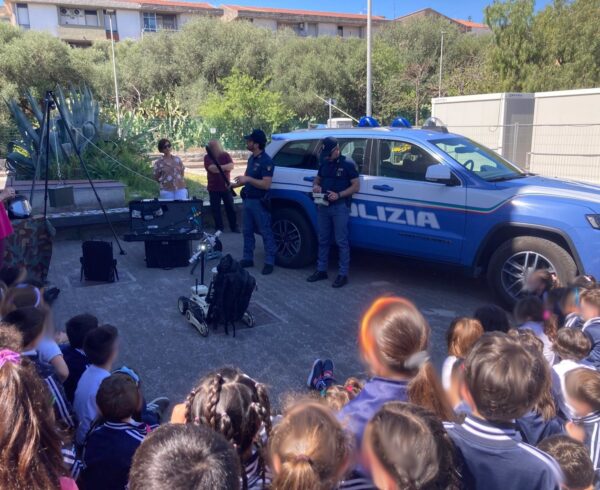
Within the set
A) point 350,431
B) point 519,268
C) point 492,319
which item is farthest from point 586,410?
point 519,268

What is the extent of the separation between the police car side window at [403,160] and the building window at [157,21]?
2419 inches

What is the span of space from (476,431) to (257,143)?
6071 millimetres

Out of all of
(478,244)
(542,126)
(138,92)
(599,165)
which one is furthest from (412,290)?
(138,92)

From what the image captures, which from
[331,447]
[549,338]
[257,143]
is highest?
[257,143]

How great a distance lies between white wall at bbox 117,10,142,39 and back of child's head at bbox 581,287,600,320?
64049 mm

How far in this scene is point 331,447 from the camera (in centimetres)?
176

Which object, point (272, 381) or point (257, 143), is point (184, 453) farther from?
point (257, 143)

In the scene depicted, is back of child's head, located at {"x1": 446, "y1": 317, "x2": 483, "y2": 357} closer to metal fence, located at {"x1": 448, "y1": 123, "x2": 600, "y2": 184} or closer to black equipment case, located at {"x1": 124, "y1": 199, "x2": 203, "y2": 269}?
black equipment case, located at {"x1": 124, "y1": 199, "x2": 203, "y2": 269}

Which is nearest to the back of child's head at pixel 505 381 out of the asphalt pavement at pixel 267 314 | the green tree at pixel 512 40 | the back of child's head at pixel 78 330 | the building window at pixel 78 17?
the asphalt pavement at pixel 267 314

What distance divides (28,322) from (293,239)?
15.5 feet

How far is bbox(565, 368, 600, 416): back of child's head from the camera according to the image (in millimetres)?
2848

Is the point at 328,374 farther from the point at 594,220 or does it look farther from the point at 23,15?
the point at 23,15

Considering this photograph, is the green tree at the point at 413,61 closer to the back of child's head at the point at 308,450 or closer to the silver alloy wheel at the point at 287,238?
the silver alloy wheel at the point at 287,238

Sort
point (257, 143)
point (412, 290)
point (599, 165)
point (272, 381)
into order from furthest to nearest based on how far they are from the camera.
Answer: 1. point (599, 165)
2. point (257, 143)
3. point (412, 290)
4. point (272, 381)
